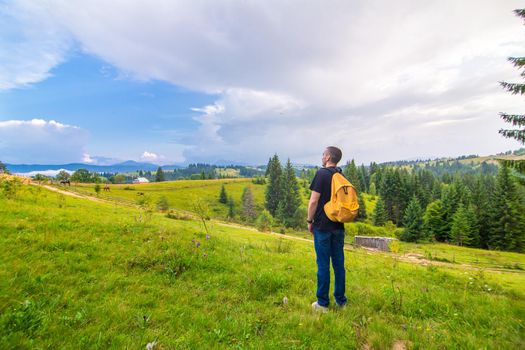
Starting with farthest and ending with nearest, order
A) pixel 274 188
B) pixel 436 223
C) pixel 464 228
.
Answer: pixel 274 188, pixel 436 223, pixel 464 228

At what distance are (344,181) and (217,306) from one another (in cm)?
333

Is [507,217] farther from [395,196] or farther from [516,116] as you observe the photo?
[516,116]

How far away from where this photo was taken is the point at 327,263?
4488 millimetres

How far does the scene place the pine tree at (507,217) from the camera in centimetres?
5131

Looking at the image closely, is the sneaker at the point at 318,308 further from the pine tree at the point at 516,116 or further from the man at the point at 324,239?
the pine tree at the point at 516,116

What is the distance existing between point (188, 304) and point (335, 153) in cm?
408

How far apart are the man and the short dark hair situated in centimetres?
21

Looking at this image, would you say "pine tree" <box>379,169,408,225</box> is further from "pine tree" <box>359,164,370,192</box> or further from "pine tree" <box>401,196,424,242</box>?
"pine tree" <box>359,164,370,192</box>

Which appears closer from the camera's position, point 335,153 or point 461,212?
point 335,153

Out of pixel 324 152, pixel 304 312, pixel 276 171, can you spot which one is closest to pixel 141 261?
pixel 304 312

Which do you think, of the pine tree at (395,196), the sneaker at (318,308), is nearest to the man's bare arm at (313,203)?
the sneaker at (318,308)

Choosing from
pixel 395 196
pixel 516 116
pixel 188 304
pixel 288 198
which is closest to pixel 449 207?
pixel 395 196

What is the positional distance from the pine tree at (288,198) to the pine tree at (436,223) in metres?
35.3

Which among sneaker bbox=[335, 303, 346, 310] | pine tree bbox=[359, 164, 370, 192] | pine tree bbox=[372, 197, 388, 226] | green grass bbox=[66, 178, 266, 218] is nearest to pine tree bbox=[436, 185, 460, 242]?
pine tree bbox=[372, 197, 388, 226]
